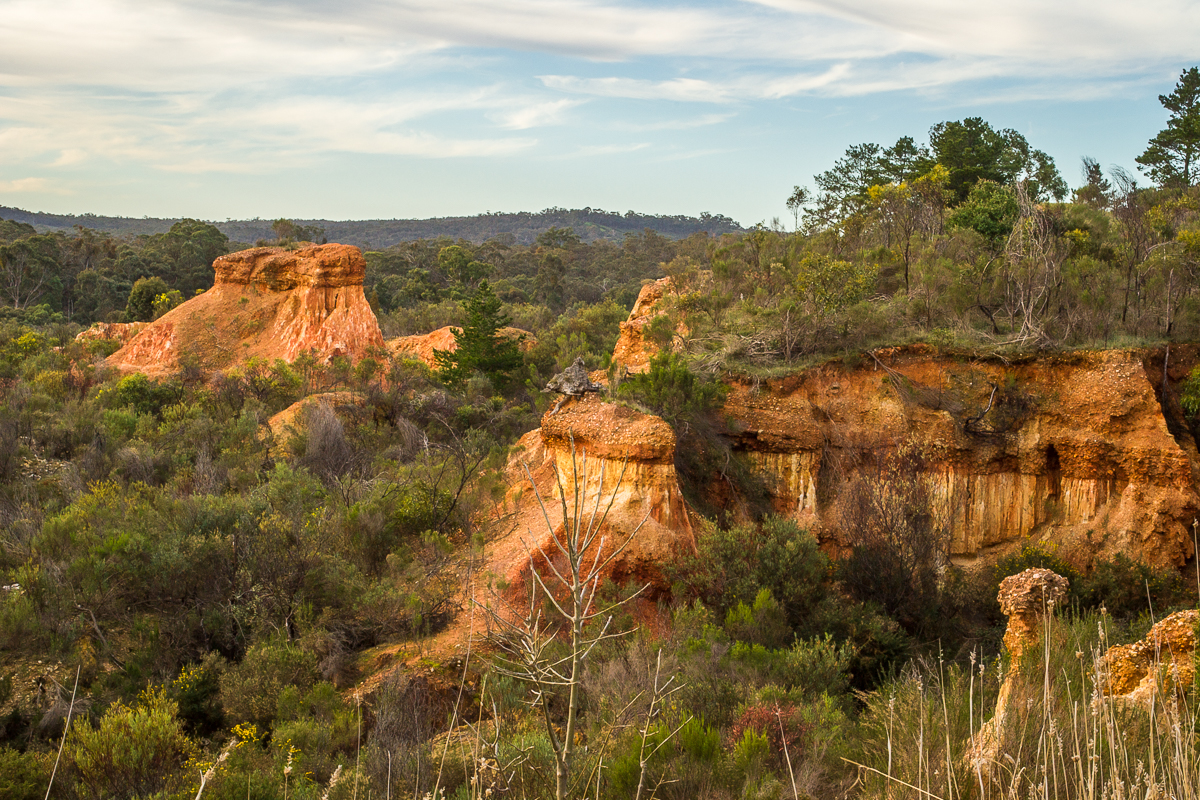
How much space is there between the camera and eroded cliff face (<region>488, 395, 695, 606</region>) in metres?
10.4

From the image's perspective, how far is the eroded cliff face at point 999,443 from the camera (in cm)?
1340

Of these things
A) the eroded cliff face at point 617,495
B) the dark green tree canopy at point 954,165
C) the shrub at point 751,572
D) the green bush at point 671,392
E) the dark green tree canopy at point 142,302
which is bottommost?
the shrub at point 751,572

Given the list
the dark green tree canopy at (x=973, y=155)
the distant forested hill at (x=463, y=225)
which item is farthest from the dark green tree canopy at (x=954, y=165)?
the distant forested hill at (x=463, y=225)

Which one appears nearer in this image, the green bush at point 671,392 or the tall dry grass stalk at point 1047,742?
the tall dry grass stalk at point 1047,742

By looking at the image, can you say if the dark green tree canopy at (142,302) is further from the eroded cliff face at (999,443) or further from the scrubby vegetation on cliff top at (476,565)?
the eroded cliff face at (999,443)

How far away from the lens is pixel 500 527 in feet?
37.6

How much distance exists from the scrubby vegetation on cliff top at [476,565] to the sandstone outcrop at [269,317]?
2532mm

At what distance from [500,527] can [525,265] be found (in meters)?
50.1

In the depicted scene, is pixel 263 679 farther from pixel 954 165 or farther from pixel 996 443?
pixel 954 165

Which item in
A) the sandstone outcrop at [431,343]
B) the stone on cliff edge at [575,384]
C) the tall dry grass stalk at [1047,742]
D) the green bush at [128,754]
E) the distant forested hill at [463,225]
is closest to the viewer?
the tall dry grass stalk at [1047,742]

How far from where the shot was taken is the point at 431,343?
89.9 feet

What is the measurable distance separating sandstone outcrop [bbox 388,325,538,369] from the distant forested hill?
248 feet

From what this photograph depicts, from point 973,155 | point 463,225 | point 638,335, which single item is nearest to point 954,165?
point 973,155

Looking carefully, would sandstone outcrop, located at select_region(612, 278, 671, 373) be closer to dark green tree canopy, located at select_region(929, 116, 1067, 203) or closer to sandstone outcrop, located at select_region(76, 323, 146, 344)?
dark green tree canopy, located at select_region(929, 116, 1067, 203)
